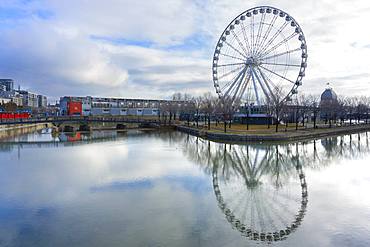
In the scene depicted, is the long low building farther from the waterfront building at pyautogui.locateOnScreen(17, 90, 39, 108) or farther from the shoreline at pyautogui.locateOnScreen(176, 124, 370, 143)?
the waterfront building at pyautogui.locateOnScreen(17, 90, 39, 108)

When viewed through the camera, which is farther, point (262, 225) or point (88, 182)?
point (88, 182)

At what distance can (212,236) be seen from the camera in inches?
336

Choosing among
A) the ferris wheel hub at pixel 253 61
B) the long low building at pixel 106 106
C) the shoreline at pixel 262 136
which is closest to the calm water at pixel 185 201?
the shoreline at pixel 262 136

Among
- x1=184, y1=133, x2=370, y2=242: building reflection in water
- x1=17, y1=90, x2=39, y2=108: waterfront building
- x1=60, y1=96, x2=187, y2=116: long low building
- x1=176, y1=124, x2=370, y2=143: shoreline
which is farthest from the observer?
x1=17, y1=90, x2=39, y2=108: waterfront building

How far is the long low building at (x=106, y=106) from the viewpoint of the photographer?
74750 millimetres

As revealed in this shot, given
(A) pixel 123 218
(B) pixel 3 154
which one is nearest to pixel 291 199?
(A) pixel 123 218

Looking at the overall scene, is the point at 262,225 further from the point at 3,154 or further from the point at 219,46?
the point at 219,46

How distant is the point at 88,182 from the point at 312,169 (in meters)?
11.9

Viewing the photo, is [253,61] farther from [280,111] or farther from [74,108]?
[74,108]

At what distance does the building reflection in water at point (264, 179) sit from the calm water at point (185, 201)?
0.05m

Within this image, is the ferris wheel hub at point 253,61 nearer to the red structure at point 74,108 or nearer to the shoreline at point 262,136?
the shoreline at point 262,136

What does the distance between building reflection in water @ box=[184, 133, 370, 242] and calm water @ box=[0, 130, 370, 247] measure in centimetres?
5

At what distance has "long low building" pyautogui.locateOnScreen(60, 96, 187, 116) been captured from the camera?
245 ft

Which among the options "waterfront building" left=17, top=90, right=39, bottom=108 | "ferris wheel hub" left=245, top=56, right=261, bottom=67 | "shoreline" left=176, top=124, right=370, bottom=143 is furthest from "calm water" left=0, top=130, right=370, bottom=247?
"waterfront building" left=17, top=90, right=39, bottom=108
